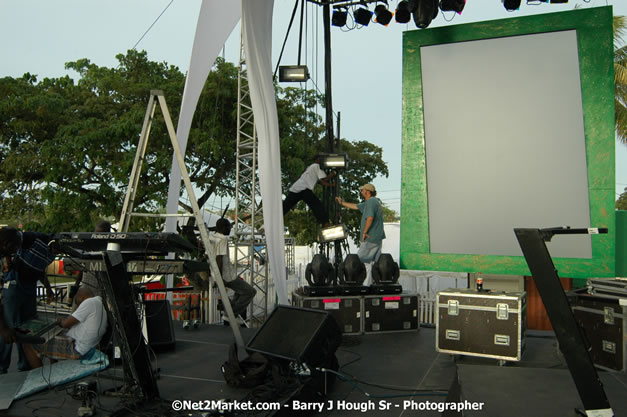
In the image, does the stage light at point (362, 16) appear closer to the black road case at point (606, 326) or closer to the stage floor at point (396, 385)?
the stage floor at point (396, 385)

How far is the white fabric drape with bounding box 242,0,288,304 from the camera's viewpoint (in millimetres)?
5219

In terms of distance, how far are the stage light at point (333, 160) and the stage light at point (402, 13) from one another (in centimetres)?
209

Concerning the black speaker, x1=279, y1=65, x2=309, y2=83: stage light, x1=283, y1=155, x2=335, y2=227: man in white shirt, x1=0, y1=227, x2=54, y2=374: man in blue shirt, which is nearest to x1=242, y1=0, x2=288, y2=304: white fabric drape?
the black speaker

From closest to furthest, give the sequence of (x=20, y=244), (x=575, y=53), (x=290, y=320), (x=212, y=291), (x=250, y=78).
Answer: (x=290, y=320) → (x=20, y=244) → (x=250, y=78) → (x=575, y=53) → (x=212, y=291)

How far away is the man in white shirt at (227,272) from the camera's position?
20.2ft

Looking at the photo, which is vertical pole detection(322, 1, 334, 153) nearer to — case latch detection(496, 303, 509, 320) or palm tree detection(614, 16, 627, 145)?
case latch detection(496, 303, 509, 320)

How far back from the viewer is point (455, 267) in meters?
6.13

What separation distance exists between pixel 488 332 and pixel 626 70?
550 inches

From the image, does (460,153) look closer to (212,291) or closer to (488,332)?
(488,332)

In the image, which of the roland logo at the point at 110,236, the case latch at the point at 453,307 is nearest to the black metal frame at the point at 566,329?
the case latch at the point at 453,307

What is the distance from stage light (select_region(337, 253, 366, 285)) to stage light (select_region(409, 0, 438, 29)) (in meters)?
3.14

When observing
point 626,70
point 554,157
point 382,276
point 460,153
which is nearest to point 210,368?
point 382,276

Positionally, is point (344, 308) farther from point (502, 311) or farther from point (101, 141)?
point (101, 141)

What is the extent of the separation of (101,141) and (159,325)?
889 cm
